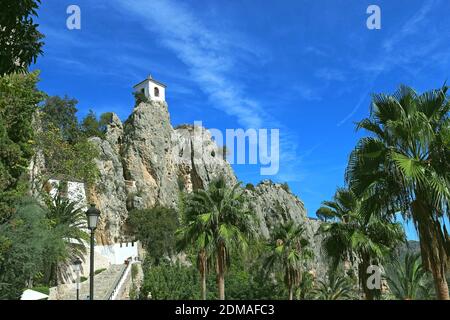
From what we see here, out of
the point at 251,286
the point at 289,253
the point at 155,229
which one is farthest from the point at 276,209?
the point at 289,253

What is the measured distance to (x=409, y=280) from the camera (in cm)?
2731

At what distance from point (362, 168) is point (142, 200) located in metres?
51.8

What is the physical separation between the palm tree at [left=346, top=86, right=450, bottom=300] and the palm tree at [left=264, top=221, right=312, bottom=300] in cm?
2175

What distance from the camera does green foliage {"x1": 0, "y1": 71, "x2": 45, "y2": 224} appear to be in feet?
71.8

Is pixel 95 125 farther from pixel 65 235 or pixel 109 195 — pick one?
pixel 65 235

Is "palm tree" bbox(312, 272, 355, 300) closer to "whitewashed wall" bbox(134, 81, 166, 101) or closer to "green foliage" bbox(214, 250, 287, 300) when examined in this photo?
"green foliage" bbox(214, 250, 287, 300)

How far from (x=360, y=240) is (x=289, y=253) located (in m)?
15.2

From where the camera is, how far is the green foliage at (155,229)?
52.3 meters

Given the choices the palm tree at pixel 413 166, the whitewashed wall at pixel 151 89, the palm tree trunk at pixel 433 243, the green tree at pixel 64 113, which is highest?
the whitewashed wall at pixel 151 89

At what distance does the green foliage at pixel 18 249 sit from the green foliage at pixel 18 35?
1465 centimetres

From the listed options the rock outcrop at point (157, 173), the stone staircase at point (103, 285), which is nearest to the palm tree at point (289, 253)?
the stone staircase at point (103, 285)

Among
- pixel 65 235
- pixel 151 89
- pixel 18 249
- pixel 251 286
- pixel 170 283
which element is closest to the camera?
pixel 18 249

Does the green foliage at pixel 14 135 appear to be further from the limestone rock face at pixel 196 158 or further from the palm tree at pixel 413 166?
the limestone rock face at pixel 196 158
